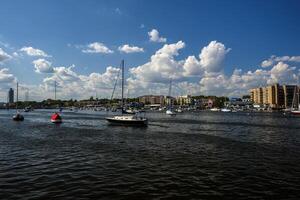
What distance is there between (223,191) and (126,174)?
859 cm

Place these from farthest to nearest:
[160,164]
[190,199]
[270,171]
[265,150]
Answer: [265,150]
[160,164]
[270,171]
[190,199]

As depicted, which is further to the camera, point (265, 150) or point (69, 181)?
point (265, 150)

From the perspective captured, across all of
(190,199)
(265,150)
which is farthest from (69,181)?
(265,150)

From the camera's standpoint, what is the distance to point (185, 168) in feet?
88.7

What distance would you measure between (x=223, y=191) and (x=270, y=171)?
28.5ft

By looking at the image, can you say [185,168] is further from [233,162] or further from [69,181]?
[69,181]

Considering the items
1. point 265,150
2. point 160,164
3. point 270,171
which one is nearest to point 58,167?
point 160,164

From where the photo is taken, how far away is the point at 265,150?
128 feet

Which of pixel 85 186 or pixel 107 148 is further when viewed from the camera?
pixel 107 148

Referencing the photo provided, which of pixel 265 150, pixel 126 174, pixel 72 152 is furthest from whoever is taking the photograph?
pixel 265 150

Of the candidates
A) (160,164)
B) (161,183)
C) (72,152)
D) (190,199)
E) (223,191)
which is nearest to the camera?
(190,199)

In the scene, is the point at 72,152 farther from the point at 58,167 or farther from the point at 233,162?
the point at 233,162

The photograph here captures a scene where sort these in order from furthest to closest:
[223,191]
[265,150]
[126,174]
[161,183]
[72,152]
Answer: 1. [265,150]
2. [72,152]
3. [126,174]
4. [161,183]
5. [223,191]

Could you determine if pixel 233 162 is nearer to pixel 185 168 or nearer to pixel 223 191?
pixel 185 168
